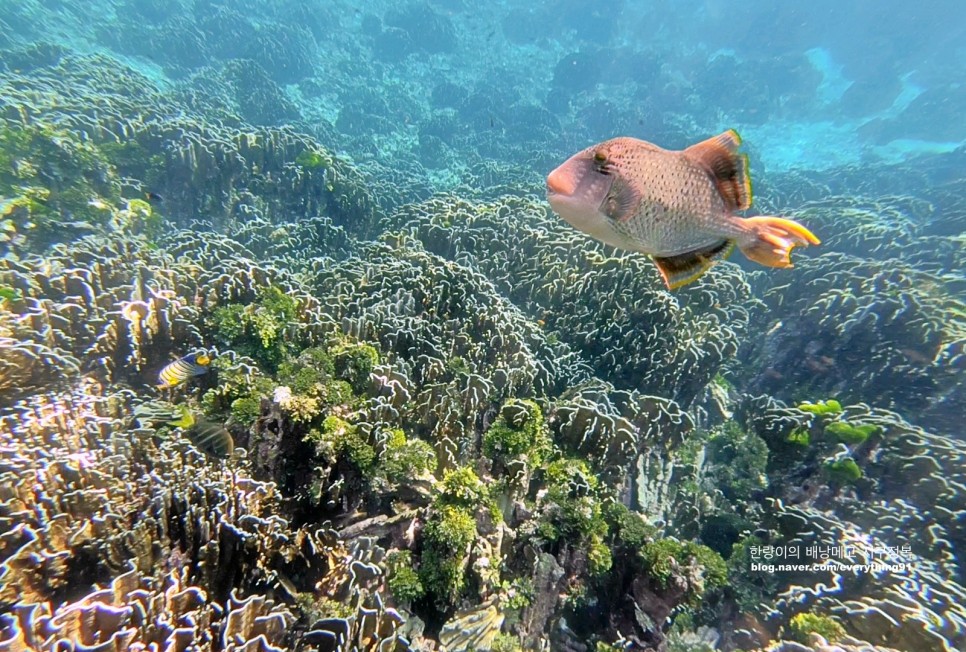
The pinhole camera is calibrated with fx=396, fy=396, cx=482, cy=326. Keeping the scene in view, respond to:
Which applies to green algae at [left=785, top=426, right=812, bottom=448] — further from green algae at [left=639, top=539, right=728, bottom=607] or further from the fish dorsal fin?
the fish dorsal fin

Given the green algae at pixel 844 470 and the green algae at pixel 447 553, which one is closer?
the green algae at pixel 447 553

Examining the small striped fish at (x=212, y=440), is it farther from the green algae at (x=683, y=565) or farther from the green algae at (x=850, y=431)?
the green algae at (x=850, y=431)

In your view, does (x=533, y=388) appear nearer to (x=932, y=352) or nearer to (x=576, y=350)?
(x=576, y=350)

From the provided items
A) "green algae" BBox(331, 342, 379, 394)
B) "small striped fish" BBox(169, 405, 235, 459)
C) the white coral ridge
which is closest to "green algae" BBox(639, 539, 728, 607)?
"green algae" BBox(331, 342, 379, 394)

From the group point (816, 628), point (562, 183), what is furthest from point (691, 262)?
point (816, 628)

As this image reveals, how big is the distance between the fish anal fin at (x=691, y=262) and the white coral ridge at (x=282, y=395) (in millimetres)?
2708

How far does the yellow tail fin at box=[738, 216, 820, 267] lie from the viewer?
1.72 m

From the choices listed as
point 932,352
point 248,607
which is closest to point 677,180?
point 248,607

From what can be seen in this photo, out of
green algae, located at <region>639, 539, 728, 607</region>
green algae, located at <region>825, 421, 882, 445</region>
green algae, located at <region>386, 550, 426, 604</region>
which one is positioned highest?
green algae, located at <region>825, 421, 882, 445</region>

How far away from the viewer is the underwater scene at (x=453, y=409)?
8.09 ft

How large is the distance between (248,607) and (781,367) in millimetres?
8392

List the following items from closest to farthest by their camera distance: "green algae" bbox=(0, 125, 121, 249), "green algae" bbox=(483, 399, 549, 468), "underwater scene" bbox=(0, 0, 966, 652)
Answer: "underwater scene" bbox=(0, 0, 966, 652) → "green algae" bbox=(483, 399, 549, 468) → "green algae" bbox=(0, 125, 121, 249)

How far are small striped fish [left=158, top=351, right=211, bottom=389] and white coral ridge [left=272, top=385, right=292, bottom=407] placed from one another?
145 centimetres

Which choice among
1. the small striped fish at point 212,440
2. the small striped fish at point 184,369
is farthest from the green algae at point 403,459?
the small striped fish at point 184,369
